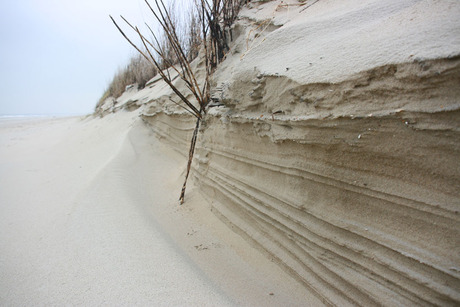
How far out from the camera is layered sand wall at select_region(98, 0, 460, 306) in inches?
32.6

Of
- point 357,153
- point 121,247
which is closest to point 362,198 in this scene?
point 357,153

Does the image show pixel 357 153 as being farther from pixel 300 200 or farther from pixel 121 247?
pixel 121 247

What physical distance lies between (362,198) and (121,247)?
125 cm

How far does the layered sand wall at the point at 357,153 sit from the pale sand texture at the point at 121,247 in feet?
0.62

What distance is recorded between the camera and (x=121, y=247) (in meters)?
1.44

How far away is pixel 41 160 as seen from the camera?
3.25m

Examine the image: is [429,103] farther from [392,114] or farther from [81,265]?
[81,265]

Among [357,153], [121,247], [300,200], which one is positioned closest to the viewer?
[357,153]

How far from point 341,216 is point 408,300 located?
35 centimetres

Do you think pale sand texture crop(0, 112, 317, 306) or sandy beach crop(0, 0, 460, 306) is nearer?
sandy beach crop(0, 0, 460, 306)

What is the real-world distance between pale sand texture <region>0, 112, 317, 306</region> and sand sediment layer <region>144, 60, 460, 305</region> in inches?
8.0

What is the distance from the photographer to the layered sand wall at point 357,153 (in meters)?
0.83

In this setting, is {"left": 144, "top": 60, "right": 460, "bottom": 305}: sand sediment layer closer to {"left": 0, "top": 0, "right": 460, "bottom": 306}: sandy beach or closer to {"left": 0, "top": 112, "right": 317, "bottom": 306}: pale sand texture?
{"left": 0, "top": 0, "right": 460, "bottom": 306}: sandy beach

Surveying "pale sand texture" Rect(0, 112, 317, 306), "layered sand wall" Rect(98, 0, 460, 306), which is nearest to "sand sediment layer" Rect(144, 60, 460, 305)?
"layered sand wall" Rect(98, 0, 460, 306)
